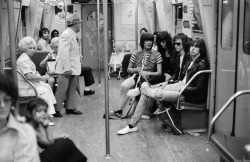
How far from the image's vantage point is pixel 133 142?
18.4ft

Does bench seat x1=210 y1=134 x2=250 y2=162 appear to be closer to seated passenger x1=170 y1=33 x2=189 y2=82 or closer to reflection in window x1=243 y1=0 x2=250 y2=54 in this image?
reflection in window x1=243 y1=0 x2=250 y2=54

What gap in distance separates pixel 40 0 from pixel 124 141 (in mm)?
6577

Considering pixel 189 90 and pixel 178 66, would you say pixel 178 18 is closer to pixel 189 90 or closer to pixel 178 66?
pixel 178 66

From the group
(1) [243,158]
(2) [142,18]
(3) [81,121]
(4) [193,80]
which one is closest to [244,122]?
(1) [243,158]

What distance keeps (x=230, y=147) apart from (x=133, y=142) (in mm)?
2222

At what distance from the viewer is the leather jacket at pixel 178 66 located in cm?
643

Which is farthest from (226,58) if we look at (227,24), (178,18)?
(178,18)

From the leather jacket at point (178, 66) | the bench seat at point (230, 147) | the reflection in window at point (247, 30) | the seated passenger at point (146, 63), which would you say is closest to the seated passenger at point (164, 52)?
the leather jacket at point (178, 66)

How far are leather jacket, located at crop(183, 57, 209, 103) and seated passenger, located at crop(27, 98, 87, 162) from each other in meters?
3.35

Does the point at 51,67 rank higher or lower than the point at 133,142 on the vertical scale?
higher

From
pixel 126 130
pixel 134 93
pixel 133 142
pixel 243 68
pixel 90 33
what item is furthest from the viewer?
pixel 90 33

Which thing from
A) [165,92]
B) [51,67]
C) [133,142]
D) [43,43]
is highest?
[43,43]

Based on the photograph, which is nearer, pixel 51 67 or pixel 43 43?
pixel 51 67

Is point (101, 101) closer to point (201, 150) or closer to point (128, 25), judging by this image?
point (201, 150)
